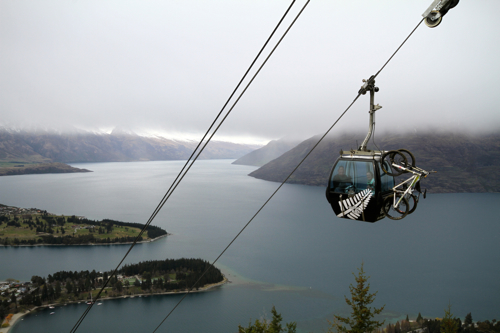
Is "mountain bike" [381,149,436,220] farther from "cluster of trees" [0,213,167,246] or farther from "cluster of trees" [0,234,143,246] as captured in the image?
"cluster of trees" [0,234,143,246]

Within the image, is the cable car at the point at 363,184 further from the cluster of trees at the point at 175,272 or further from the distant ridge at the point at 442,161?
the distant ridge at the point at 442,161

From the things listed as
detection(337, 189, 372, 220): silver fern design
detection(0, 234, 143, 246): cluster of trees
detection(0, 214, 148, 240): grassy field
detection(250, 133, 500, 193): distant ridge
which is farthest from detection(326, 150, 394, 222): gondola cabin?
detection(250, 133, 500, 193): distant ridge

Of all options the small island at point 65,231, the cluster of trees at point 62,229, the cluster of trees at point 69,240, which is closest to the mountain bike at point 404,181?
the cluster of trees at point 62,229

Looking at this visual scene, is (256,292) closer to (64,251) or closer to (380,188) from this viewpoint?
(380,188)

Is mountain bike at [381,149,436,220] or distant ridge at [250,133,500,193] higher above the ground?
distant ridge at [250,133,500,193]

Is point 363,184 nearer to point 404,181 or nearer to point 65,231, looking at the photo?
point 404,181

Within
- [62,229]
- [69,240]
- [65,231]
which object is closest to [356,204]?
[69,240]
